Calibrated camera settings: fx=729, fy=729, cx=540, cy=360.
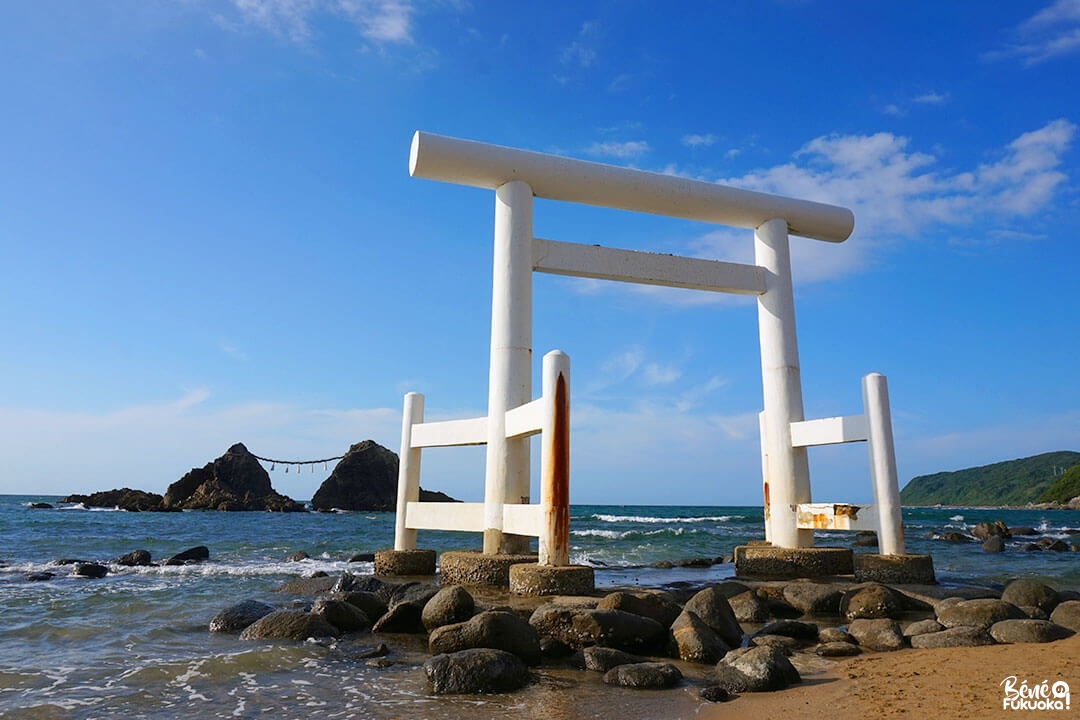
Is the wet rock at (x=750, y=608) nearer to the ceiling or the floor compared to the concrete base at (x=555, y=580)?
nearer to the floor

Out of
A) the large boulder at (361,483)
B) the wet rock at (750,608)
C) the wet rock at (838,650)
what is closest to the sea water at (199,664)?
the wet rock at (838,650)

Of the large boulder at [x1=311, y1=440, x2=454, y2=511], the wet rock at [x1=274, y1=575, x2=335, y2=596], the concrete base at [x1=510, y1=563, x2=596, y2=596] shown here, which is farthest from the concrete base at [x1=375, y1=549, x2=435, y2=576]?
the large boulder at [x1=311, y1=440, x2=454, y2=511]

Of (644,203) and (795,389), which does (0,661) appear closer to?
(644,203)

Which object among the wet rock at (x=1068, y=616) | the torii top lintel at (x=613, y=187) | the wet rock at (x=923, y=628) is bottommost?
the wet rock at (x=923, y=628)

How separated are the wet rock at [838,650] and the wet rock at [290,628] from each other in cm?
422

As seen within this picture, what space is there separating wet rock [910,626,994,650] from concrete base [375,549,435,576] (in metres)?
6.15

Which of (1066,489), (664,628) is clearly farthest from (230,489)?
(1066,489)

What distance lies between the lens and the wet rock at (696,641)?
5512mm

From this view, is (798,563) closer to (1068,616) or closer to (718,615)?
(1068,616)

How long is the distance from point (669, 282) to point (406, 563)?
522 cm

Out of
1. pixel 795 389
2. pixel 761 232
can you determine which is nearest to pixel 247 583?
pixel 795 389

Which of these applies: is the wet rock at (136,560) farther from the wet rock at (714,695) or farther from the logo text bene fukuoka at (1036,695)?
the logo text bene fukuoka at (1036,695)

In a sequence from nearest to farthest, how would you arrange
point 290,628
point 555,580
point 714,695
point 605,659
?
point 714,695 → point 605,659 → point 290,628 → point 555,580

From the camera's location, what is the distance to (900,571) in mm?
8633
